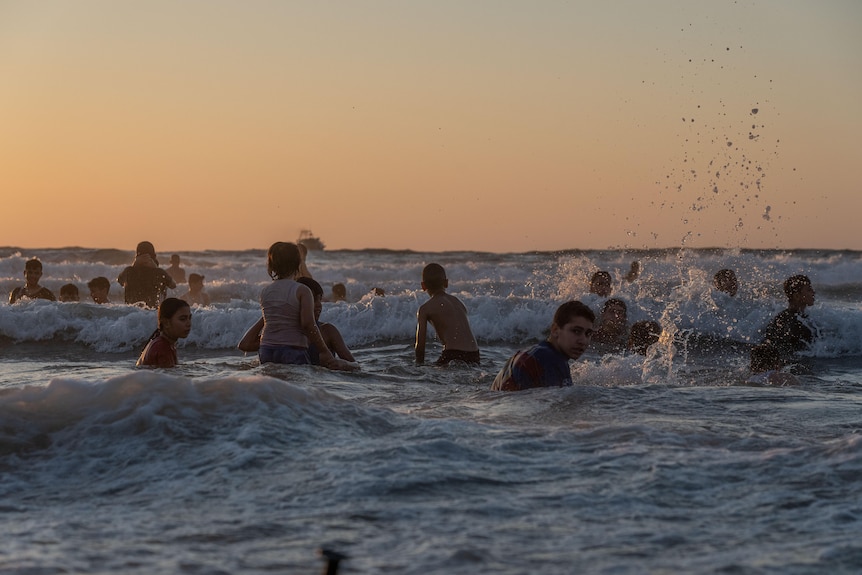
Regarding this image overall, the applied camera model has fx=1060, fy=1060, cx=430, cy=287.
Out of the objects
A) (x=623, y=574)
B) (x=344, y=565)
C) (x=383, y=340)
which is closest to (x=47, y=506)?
(x=344, y=565)

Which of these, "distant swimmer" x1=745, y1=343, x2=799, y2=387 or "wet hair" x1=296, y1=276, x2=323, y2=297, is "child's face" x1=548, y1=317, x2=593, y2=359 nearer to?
"distant swimmer" x1=745, y1=343, x2=799, y2=387

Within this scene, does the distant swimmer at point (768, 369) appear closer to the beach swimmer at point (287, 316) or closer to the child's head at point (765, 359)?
the child's head at point (765, 359)

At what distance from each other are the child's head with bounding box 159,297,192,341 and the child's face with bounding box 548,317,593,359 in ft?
11.0

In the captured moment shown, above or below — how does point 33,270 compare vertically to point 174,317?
above

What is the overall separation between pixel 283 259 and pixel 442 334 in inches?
97.9

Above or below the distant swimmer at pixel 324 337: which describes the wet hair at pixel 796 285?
above

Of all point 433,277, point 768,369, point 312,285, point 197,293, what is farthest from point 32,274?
point 768,369

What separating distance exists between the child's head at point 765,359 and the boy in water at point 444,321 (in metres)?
3.05

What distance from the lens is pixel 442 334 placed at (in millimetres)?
11844

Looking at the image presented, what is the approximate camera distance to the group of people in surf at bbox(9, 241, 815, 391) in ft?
25.9

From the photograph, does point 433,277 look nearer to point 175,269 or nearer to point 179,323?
point 179,323

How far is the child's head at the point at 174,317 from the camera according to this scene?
9.23 metres

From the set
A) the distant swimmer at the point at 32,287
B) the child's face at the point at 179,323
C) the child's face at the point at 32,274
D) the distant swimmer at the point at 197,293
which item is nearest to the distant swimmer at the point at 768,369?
the child's face at the point at 179,323

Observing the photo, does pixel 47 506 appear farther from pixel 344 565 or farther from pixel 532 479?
pixel 532 479
